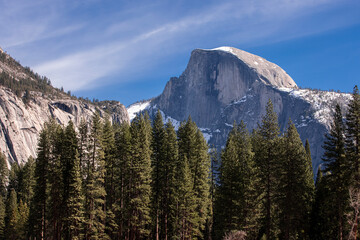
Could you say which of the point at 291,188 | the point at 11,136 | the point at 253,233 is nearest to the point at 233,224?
the point at 253,233

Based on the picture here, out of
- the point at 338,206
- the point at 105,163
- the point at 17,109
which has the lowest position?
the point at 338,206

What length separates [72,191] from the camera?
3694cm

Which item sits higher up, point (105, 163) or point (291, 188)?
point (105, 163)

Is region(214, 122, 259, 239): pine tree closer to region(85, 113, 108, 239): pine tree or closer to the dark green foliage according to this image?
the dark green foliage

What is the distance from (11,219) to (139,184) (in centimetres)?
3491

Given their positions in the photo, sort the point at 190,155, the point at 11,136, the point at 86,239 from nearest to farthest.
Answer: the point at 86,239 → the point at 190,155 → the point at 11,136

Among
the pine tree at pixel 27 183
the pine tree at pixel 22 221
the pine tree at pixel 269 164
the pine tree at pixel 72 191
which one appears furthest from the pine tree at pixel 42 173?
the pine tree at pixel 269 164

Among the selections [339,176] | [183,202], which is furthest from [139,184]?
[339,176]

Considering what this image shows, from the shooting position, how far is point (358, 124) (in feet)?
112

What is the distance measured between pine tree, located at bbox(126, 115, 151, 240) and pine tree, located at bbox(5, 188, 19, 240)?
3015cm

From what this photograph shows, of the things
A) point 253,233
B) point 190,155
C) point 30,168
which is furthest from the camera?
point 30,168

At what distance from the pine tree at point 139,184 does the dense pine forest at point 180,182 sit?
120 millimetres

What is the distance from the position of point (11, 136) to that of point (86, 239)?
12898cm

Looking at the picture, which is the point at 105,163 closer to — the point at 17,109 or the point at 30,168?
the point at 30,168
